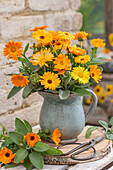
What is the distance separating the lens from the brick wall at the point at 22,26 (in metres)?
1.34

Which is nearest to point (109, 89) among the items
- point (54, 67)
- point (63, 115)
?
point (63, 115)

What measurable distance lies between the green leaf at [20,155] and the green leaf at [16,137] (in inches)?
1.4

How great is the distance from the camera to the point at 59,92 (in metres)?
1.08

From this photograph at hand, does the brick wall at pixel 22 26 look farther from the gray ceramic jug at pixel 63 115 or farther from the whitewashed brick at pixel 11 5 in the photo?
the gray ceramic jug at pixel 63 115

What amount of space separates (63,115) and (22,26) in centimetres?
54

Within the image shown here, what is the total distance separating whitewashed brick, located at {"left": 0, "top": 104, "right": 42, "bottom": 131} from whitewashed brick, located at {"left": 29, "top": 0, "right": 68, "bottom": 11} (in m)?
0.53

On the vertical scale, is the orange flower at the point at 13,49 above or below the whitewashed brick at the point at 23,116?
above

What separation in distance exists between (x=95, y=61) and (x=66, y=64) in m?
0.18

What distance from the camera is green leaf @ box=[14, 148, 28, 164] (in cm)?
102

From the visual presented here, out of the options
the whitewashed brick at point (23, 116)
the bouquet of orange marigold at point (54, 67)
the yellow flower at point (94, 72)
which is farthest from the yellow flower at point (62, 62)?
the whitewashed brick at point (23, 116)

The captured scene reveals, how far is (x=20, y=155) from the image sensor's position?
1.04 meters

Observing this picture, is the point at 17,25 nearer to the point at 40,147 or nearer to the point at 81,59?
the point at 81,59

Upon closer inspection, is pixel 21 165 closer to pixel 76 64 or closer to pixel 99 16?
pixel 76 64

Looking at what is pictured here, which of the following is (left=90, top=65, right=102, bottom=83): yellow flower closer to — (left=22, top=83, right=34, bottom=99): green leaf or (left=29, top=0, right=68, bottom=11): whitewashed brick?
(left=22, top=83, right=34, bottom=99): green leaf
